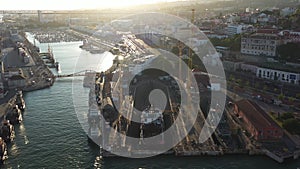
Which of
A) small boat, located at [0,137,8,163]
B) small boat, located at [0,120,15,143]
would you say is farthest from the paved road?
small boat, located at [0,137,8,163]

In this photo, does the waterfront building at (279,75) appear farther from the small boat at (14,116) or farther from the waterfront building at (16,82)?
the waterfront building at (16,82)

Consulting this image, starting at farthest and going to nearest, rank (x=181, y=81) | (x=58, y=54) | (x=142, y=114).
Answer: (x=58, y=54) < (x=181, y=81) < (x=142, y=114)

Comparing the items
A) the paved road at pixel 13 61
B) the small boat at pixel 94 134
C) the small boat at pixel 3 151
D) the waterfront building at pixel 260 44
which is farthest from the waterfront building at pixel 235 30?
the small boat at pixel 3 151

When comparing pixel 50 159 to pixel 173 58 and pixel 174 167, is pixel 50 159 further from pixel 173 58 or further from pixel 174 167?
pixel 173 58

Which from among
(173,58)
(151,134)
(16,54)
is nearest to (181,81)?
(173,58)

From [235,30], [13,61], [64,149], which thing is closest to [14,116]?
[64,149]

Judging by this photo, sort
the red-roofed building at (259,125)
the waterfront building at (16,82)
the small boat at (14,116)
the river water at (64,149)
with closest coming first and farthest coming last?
the river water at (64,149) < the red-roofed building at (259,125) < the small boat at (14,116) < the waterfront building at (16,82)

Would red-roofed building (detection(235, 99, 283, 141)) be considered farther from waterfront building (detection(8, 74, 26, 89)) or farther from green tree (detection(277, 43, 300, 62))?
waterfront building (detection(8, 74, 26, 89))
